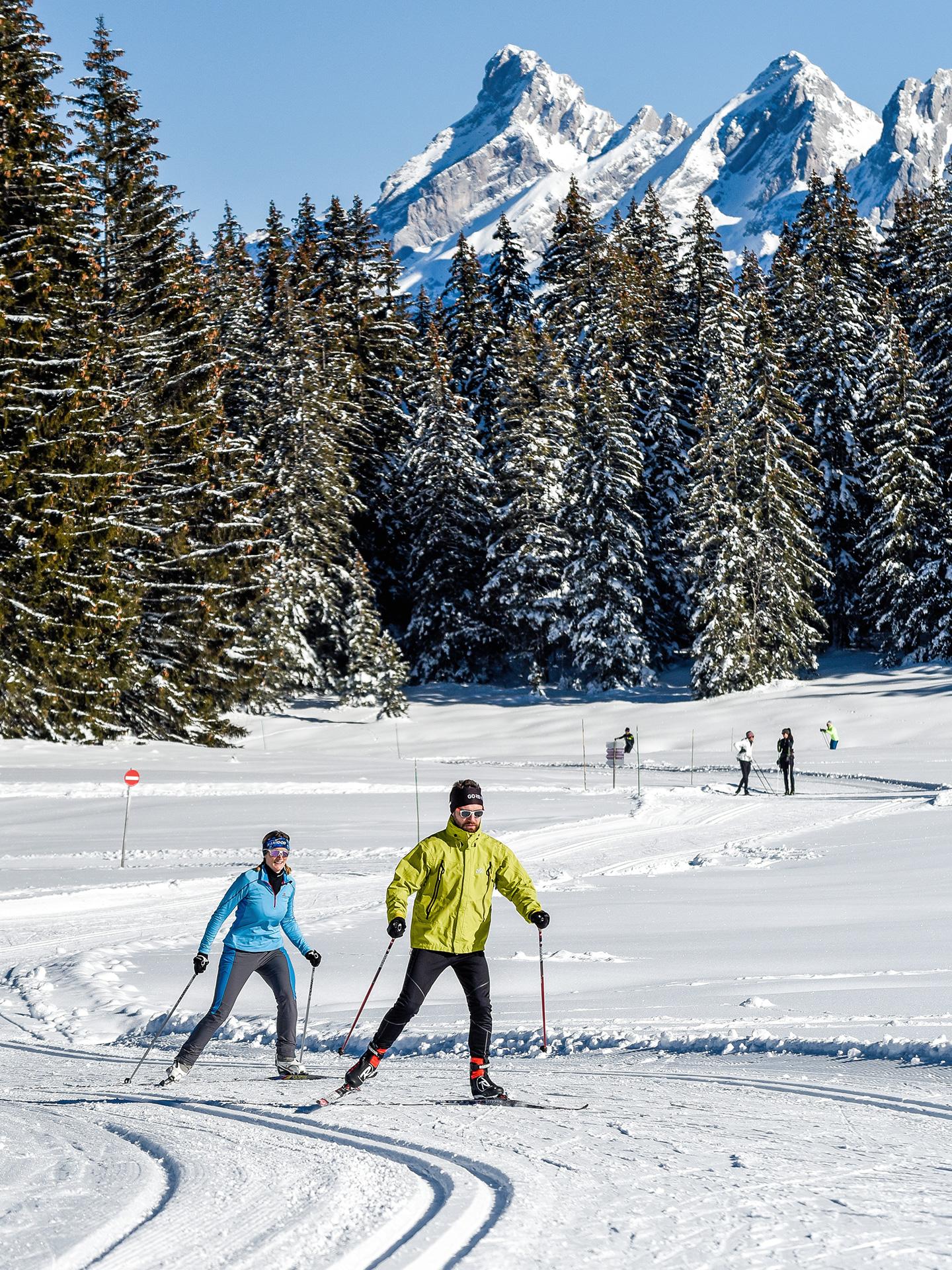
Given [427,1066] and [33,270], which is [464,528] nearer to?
[33,270]

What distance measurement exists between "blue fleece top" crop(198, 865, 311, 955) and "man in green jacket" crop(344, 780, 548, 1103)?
1522 mm

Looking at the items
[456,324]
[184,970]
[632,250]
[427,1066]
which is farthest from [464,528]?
[427,1066]

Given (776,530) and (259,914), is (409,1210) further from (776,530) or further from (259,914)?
(776,530)

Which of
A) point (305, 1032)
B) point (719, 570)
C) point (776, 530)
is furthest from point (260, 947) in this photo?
point (776, 530)

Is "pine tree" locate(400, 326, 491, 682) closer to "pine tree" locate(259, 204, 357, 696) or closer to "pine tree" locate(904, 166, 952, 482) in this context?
"pine tree" locate(259, 204, 357, 696)

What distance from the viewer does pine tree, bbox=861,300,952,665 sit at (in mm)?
43562

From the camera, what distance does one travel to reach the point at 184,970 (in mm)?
11172

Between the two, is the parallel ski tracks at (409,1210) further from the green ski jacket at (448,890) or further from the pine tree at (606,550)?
the pine tree at (606,550)

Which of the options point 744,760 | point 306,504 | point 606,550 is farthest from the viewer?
point 306,504

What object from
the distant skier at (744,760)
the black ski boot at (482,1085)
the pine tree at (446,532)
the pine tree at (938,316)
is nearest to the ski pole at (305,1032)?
the black ski boot at (482,1085)

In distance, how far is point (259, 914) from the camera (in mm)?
7820

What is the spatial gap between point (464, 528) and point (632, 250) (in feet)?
59.1

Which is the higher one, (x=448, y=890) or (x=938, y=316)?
(x=938, y=316)

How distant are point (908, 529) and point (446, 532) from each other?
17.8 m
